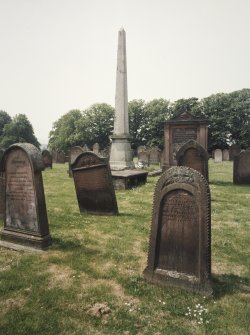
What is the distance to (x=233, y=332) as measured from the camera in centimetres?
315

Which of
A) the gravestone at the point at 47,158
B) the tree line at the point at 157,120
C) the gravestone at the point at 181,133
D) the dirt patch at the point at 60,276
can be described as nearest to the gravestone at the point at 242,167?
the gravestone at the point at 181,133

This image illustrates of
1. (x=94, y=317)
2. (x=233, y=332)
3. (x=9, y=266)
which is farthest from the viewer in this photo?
(x=9, y=266)

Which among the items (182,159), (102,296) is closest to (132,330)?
(102,296)

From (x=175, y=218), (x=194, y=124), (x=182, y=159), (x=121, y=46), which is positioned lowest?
(x=175, y=218)

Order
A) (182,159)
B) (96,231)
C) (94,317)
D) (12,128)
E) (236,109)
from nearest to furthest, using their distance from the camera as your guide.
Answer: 1. (94,317)
2. (96,231)
3. (182,159)
4. (236,109)
5. (12,128)

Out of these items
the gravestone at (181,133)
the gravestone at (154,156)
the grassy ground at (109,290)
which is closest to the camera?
the grassy ground at (109,290)

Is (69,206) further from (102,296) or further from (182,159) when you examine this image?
(102,296)

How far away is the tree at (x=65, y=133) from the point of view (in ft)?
193

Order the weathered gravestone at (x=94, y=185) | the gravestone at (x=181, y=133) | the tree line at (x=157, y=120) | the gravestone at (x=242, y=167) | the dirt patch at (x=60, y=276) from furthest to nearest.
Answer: the tree line at (x=157, y=120) → the gravestone at (x=181, y=133) → the gravestone at (x=242, y=167) → the weathered gravestone at (x=94, y=185) → the dirt patch at (x=60, y=276)

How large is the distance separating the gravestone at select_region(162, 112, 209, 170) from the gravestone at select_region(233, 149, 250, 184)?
2050 millimetres

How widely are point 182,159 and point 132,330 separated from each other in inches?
337

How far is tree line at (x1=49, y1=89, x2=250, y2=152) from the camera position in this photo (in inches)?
1774

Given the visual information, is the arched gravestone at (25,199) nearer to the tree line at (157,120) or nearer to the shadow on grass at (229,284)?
the shadow on grass at (229,284)

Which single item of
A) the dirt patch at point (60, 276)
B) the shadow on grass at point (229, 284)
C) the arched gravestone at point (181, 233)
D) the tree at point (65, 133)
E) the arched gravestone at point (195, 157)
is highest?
the tree at point (65, 133)
